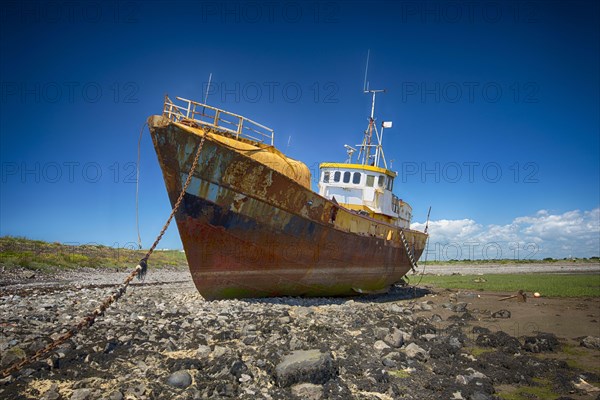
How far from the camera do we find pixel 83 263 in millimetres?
23875

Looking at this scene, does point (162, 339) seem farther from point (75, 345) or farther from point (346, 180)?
point (346, 180)

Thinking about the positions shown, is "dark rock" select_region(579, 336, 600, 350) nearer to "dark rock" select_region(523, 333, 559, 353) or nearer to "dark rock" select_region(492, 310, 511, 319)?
"dark rock" select_region(523, 333, 559, 353)

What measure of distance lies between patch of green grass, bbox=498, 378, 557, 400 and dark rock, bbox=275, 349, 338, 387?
8.99 feet

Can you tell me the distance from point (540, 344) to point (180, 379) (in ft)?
24.7

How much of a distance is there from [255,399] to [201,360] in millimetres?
1283

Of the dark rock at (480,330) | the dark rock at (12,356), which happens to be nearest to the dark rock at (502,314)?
the dark rock at (480,330)

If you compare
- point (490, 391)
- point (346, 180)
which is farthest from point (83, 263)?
point (490, 391)

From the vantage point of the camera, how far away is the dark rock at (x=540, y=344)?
25.3ft

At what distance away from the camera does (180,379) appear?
482 centimetres

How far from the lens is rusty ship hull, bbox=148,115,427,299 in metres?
9.17

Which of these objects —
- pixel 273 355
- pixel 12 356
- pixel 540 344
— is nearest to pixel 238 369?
pixel 273 355

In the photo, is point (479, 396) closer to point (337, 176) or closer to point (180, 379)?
point (180, 379)

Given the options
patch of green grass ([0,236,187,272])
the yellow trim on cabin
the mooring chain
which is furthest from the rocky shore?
patch of green grass ([0,236,187,272])

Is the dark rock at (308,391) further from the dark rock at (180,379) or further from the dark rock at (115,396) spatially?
the dark rock at (115,396)
